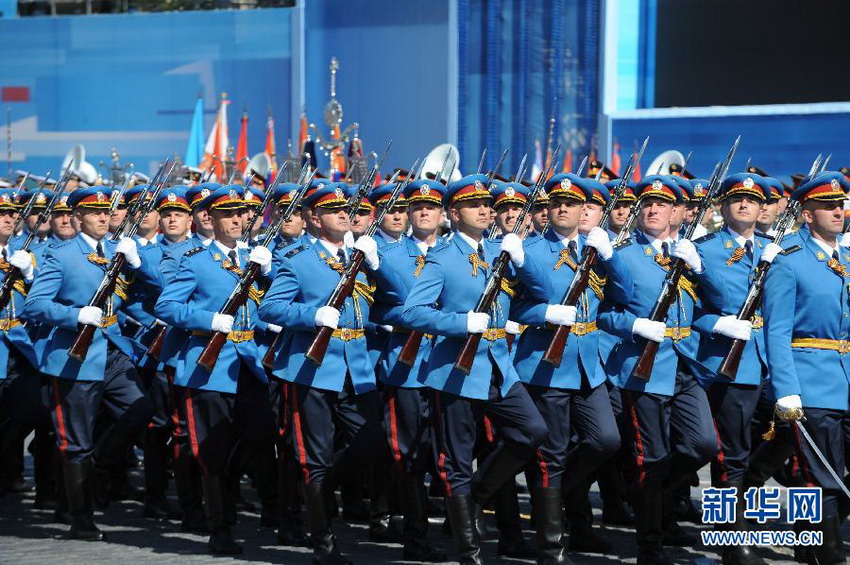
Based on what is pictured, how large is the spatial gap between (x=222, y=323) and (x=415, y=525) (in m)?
1.43

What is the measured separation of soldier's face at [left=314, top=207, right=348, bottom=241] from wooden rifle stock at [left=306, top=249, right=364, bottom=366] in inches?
12.1

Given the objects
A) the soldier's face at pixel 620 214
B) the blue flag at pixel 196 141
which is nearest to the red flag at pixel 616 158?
the blue flag at pixel 196 141

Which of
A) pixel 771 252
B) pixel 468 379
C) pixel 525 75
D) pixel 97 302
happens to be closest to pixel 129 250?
pixel 97 302

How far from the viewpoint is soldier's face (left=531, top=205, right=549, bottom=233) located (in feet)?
31.9

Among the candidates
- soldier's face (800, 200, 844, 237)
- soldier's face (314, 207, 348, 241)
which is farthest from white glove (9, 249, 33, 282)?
soldier's face (800, 200, 844, 237)

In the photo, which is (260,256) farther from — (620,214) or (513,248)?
(620,214)

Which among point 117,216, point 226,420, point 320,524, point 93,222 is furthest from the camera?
point 117,216

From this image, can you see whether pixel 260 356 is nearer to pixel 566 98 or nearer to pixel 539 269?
pixel 539 269

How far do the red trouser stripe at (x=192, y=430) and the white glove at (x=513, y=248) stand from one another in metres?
1.91

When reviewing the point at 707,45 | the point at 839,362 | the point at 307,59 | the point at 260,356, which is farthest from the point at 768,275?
the point at 307,59

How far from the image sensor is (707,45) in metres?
22.3

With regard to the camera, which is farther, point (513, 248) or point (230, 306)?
point (230, 306)

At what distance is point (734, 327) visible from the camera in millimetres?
7777

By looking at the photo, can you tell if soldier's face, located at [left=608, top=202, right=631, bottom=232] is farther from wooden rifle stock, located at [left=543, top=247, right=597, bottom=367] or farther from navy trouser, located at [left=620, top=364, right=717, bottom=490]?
navy trouser, located at [left=620, top=364, right=717, bottom=490]
